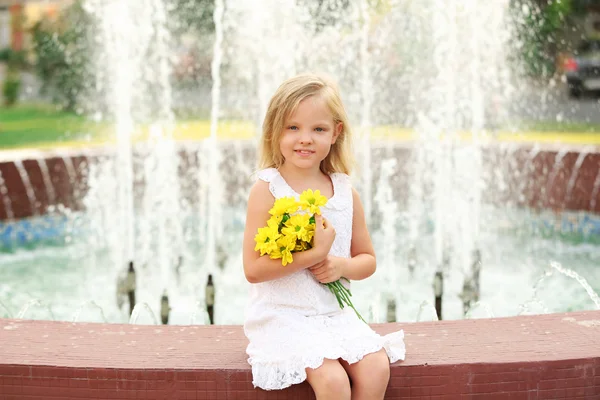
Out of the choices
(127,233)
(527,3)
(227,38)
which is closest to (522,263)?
(127,233)

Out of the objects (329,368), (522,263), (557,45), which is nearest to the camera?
(329,368)

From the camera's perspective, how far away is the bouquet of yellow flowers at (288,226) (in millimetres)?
2992

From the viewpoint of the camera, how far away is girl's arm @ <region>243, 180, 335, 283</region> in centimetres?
306

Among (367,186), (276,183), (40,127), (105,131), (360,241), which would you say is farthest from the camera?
(40,127)

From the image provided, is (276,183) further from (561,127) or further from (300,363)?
(561,127)

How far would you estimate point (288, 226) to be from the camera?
9.89 feet

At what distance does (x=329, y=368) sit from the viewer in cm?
295

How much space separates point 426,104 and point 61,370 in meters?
8.11

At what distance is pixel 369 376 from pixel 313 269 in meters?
0.39

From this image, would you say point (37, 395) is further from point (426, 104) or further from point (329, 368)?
point (426, 104)

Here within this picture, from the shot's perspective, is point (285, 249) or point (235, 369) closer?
point (285, 249)

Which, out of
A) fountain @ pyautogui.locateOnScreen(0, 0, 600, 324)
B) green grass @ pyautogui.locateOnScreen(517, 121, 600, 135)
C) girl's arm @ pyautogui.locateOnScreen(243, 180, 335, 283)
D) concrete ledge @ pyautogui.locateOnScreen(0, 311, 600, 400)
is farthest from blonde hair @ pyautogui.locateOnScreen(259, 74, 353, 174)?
green grass @ pyautogui.locateOnScreen(517, 121, 600, 135)

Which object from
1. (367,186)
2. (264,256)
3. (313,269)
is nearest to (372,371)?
(313,269)

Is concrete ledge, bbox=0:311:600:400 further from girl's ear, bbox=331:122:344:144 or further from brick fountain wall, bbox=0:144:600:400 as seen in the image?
girl's ear, bbox=331:122:344:144
